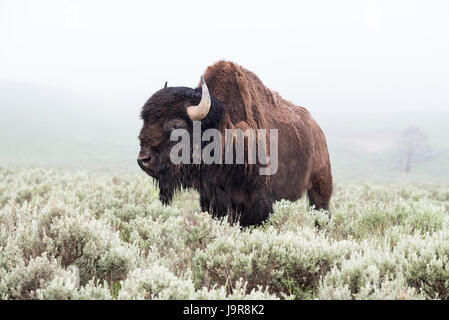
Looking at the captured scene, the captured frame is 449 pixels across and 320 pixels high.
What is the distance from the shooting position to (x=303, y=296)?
2852 mm

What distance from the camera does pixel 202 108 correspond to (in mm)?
4660

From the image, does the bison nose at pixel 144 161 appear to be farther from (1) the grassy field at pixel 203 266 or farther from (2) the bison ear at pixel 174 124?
(1) the grassy field at pixel 203 266

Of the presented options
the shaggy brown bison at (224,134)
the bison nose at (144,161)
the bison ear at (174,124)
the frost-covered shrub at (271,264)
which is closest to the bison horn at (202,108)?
the shaggy brown bison at (224,134)

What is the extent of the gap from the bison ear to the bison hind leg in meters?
2.90

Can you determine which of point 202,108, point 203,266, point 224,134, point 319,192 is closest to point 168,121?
point 202,108

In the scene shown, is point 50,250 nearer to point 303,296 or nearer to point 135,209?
point 303,296

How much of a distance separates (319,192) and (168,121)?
3.31m

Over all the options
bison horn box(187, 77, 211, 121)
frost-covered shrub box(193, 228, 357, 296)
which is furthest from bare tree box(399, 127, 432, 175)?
frost-covered shrub box(193, 228, 357, 296)

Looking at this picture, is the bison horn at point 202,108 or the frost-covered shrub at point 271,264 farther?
the bison horn at point 202,108

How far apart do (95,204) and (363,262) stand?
444 cm

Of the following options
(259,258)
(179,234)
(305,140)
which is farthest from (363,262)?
(305,140)

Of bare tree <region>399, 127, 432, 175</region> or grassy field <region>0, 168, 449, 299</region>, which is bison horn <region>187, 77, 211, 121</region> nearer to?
grassy field <region>0, 168, 449, 299</region>

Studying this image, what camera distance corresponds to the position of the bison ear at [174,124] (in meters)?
4.70
